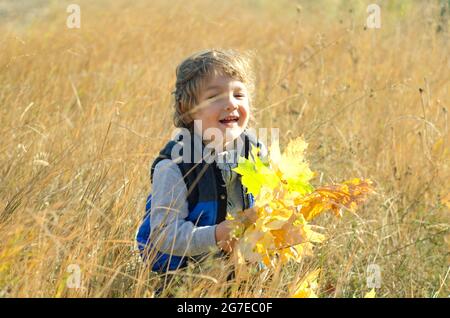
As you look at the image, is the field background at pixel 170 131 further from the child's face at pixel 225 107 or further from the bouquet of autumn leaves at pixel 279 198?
the child's face at pixel 225 107

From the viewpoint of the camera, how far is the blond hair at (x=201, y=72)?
2361 mm

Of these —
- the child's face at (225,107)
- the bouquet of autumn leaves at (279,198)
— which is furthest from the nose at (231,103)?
the bouquet of autumn leaves at (279,198)

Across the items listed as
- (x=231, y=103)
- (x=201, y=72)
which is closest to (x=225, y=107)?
(x=231, y=103)

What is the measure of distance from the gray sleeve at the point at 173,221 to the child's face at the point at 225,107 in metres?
0.18

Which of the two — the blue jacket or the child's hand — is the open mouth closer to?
the blue jacket

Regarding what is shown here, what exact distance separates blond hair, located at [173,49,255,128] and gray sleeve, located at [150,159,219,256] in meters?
0.22

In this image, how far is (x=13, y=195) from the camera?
7.43 ft

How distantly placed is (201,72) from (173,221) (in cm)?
50

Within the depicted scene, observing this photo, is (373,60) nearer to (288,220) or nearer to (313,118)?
(313,118)

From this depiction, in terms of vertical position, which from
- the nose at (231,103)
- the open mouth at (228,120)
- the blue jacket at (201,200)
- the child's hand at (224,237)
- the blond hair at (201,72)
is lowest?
the child's hand at (224,237)

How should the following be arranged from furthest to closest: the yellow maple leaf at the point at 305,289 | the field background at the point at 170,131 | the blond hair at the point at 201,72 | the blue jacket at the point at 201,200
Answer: the blond hair at the point at 201,72 < the blue jacket at the point at 201,200 < the field background at the point at 170,131 < the yellow maple leaf at the point at 305,289

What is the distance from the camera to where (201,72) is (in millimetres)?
2369

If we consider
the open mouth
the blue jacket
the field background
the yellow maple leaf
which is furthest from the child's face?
the yellow maple leaf

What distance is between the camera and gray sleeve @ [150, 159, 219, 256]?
2113 millimetres
